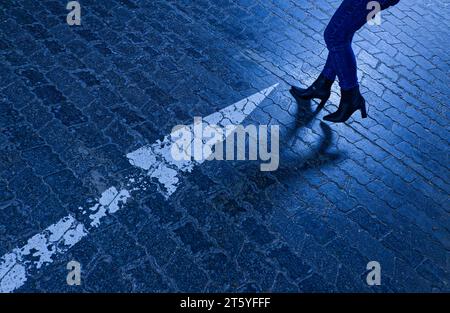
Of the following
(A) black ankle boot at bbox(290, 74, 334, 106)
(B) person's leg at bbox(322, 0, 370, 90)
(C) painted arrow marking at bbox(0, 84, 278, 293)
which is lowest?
(C) painted arrow marking at bbox(0, 84, 278, 293)

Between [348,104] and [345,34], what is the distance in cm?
86

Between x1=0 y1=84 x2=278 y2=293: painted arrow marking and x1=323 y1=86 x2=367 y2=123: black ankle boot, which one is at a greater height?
x1=323 y1=86 x2=367 y2=123: black ankle boot

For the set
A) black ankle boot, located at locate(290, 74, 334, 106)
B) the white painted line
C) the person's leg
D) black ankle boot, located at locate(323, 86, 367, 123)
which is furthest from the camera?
black ankle boot, located at locate(290, 74, 334, 106)

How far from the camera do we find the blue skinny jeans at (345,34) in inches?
150

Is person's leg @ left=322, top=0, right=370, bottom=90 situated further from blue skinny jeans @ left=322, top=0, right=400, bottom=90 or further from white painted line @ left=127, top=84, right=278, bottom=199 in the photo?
white painted line @ left=127, top=84, right=278, bottom=199

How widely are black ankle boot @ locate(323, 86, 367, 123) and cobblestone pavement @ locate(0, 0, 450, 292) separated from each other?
229 mm

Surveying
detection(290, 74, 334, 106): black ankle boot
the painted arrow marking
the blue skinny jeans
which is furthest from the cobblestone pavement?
the blue skinny jeans

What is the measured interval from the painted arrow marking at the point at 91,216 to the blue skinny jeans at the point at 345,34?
1302 mm

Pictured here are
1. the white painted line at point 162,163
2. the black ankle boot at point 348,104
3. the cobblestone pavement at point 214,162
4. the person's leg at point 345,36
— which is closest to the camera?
the cobblestone pavement at point 214,162

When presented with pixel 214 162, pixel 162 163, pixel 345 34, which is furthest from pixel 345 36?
pixel 162 163

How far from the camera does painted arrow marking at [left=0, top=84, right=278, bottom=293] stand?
2.95 m

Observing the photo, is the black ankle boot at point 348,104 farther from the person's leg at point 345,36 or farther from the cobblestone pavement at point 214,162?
the cobblestone pavement at point 214,162

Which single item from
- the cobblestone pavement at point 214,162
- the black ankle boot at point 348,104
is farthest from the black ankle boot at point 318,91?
the black ankle boot at point 348,104

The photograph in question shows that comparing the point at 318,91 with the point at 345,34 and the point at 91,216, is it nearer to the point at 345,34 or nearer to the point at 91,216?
the point at 345,34
